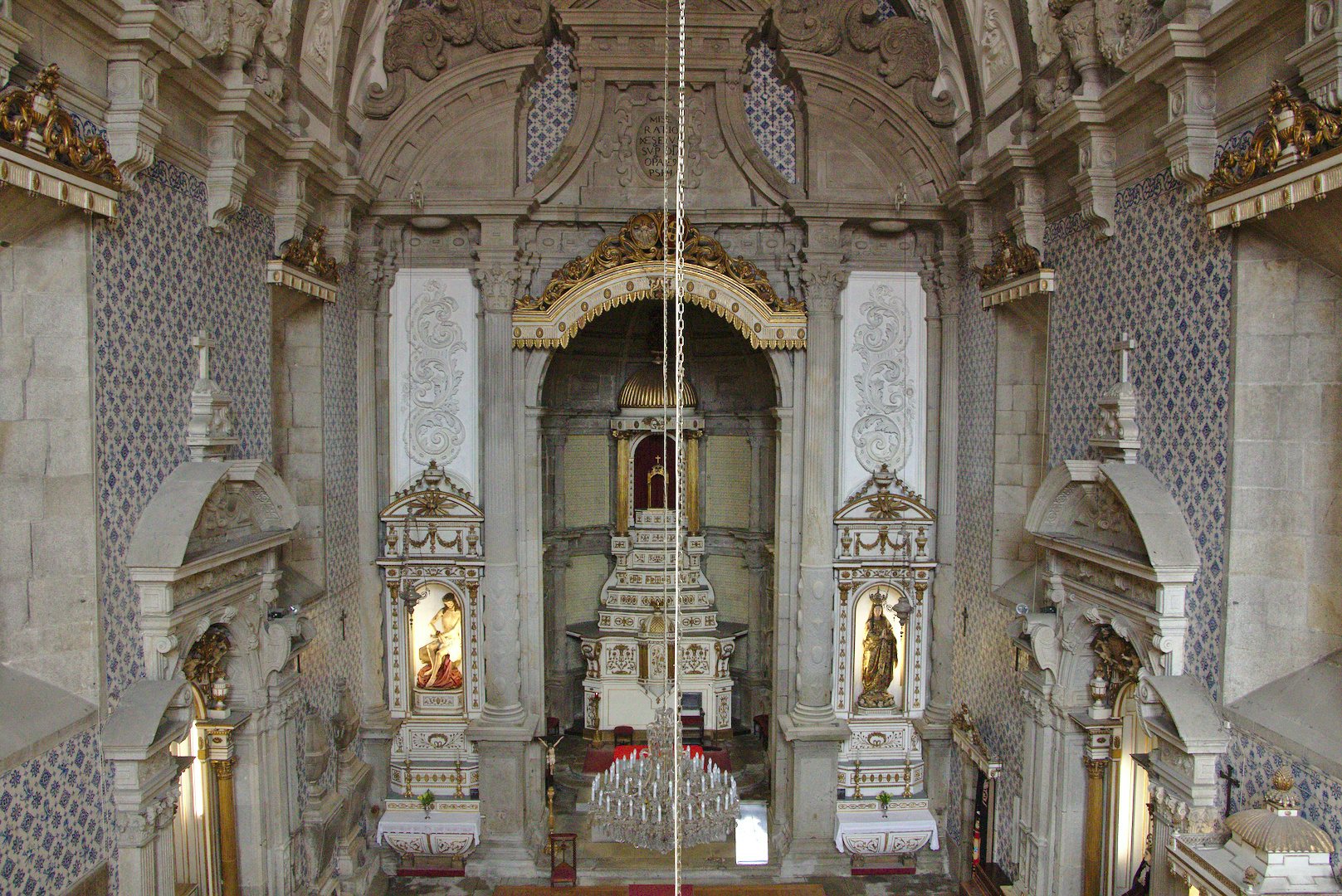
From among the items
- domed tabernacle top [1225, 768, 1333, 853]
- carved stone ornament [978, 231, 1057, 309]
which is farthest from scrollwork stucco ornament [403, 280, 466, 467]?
domed tabernacle top [1225, 768, 1333, 853]

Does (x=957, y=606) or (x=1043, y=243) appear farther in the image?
(x=957, y=606)

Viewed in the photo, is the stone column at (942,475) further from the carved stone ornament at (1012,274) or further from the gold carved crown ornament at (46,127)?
the gold carved crown ornament at (46,127)

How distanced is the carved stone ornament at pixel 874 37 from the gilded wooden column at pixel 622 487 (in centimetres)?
639

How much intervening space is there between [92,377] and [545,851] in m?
7.66

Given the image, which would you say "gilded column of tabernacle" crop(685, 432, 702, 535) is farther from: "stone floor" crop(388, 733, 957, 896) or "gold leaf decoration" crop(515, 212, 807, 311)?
"stone floor" crop(388, 733, 957, 896)

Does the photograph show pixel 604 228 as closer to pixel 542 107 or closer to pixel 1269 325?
pixel 542 107

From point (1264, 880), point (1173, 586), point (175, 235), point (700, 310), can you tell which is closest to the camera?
point (1264, 880)

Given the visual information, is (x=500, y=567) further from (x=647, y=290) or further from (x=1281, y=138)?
(x=1281, y=138)

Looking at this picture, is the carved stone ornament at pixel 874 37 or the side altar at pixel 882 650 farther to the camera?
the side altar at pixel 882 650

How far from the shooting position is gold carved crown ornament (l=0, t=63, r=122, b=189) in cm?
454

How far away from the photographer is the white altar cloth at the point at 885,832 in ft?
33.1

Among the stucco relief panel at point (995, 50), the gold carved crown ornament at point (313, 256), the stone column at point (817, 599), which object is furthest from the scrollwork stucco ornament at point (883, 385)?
the gold carved crown ornament at point (313, 256)

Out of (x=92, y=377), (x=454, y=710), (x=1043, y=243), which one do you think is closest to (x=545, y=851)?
(x=454, y=710)

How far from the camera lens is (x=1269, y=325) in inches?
212
